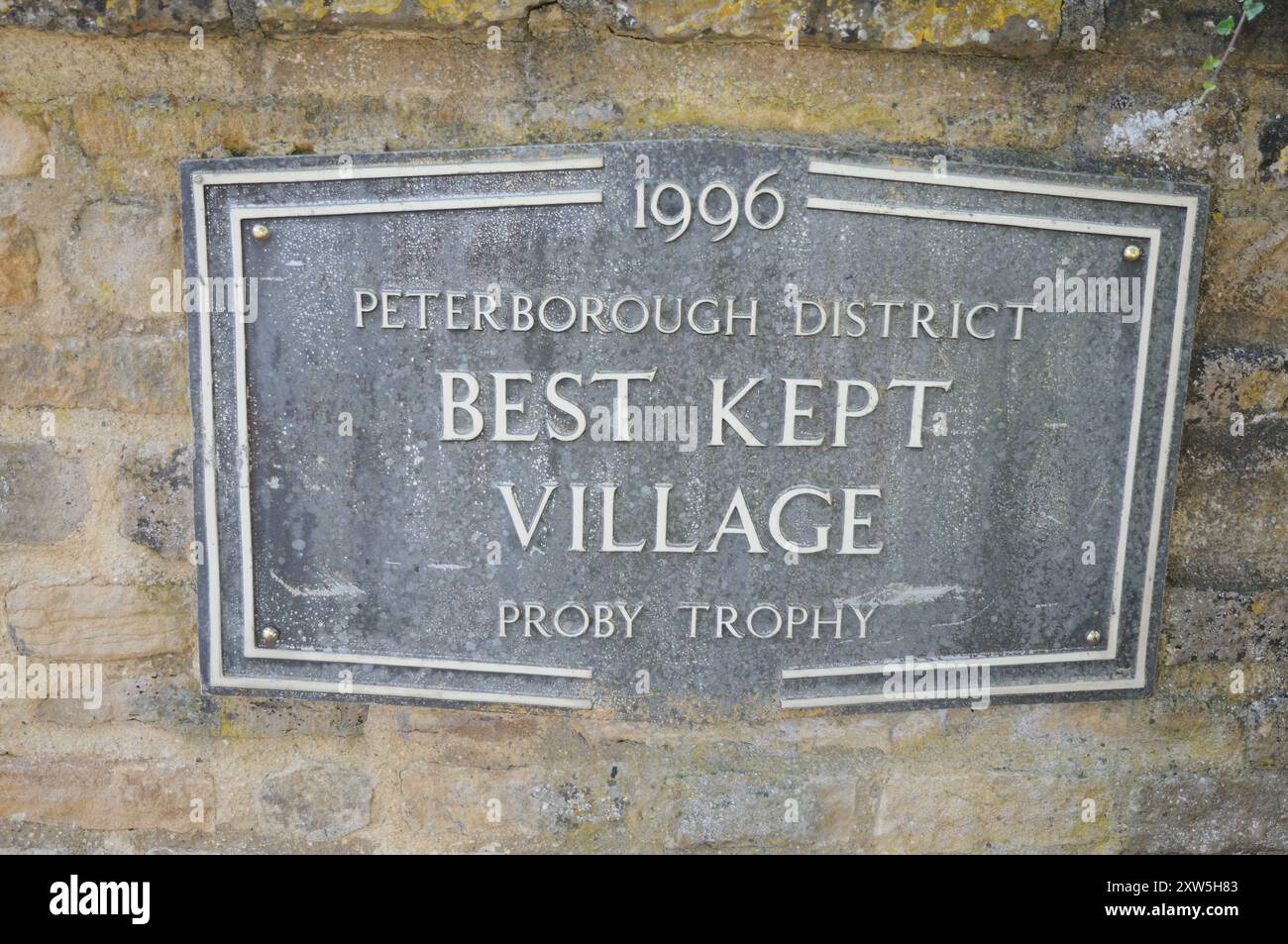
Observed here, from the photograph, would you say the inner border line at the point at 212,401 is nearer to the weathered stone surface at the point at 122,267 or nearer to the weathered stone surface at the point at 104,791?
the weathered stone surface at the point at 122,267

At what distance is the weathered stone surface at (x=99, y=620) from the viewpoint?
1783 millimetres

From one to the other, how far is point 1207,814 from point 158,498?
212 cm

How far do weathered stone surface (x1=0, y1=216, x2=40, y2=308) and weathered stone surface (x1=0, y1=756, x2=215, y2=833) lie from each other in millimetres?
876

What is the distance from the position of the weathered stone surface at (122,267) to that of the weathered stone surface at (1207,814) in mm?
2064

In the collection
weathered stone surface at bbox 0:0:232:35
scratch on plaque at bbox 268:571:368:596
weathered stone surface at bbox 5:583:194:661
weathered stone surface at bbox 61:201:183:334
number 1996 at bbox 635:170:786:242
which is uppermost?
weathered stone surface at bbox 0:0:232:35

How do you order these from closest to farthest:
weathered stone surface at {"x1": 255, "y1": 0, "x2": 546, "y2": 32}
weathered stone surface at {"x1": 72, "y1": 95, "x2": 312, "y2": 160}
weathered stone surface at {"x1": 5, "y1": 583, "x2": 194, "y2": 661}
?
weathered stone surface at {"x1": 255, "y1": 0, "x2": 546, "y2": 32}, weathered stone surface at {"x1": 72, "y1": 95, "x2": 312, "y2": 160}, weathered stone surface at {"x1": 5, "y1": 583, "x2": 194, "y2": 661}

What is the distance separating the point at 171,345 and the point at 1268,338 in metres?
2.00

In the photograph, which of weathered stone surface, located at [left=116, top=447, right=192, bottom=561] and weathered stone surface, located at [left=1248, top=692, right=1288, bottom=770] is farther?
weathered stone surface, located at [left=1248, top=692, right=1288, bottom=770]

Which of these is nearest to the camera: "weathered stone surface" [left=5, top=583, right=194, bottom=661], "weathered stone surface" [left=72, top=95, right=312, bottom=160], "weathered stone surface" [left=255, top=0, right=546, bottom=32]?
"weathered stone surface" [left=255, top=0, right=546, bottom=32]

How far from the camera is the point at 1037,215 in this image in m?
1.64

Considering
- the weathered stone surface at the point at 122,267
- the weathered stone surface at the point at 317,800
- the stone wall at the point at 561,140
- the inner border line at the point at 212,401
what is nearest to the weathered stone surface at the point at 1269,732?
the stone wall at the point at 561,140

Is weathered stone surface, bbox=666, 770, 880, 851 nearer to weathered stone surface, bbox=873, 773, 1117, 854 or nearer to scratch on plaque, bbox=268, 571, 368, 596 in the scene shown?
weathered stone surface, bbox=873, 773, 1117, 854

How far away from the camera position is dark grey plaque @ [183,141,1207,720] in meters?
1.63

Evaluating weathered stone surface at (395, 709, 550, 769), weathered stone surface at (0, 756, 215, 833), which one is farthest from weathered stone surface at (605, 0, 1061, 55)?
weathered stone surface at (0, 756, 215, 833)
